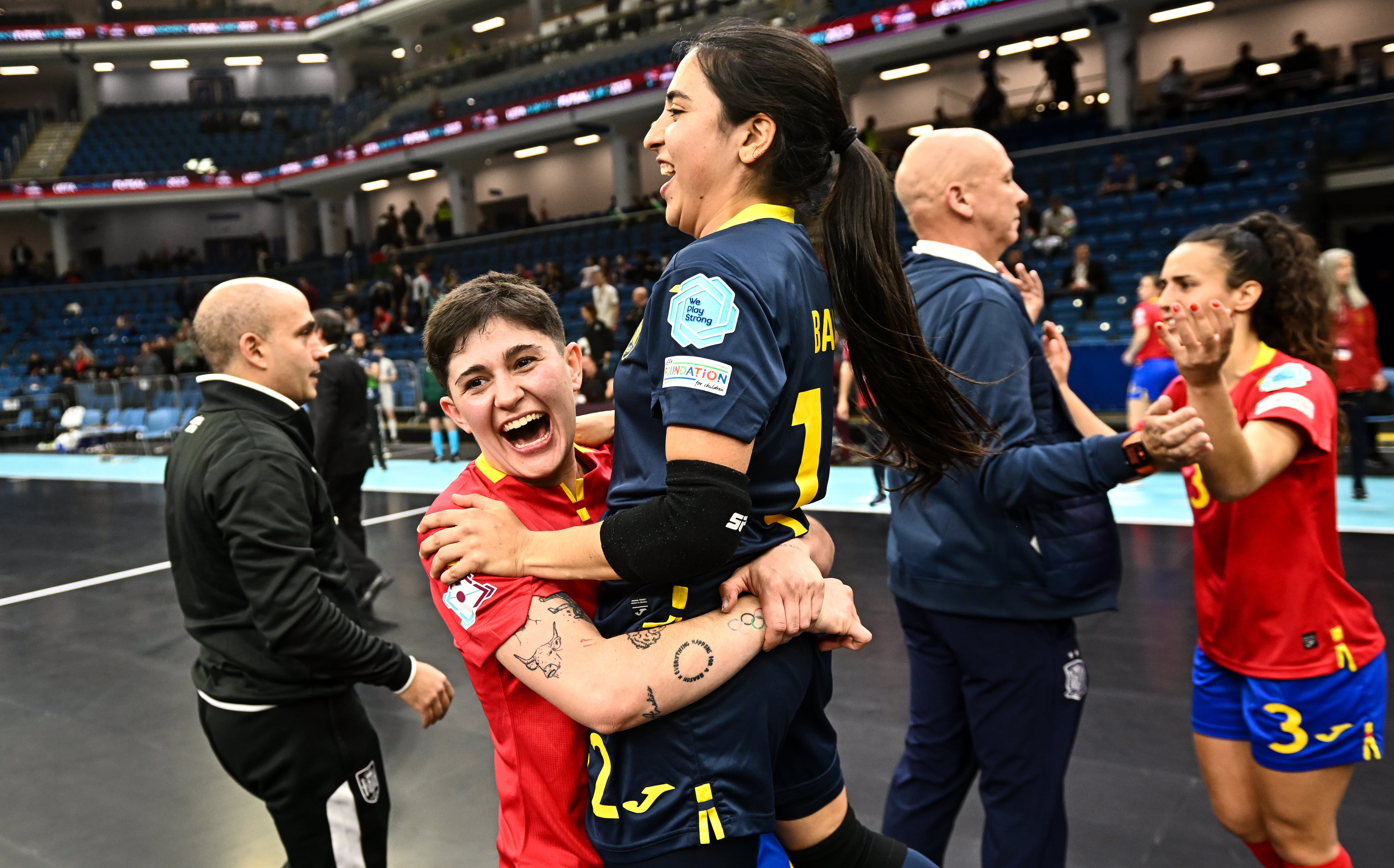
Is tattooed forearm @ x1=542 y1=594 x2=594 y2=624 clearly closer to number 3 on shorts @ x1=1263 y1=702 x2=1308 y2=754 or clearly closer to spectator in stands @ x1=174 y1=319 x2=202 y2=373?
number 3 on shorts @ x1=1263 y1=702 x2=1308 y2=754

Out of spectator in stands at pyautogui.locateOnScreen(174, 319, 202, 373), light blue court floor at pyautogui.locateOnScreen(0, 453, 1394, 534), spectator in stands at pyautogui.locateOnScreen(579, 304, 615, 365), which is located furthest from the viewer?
spectator in stands at pyautogui.locateOnScreen(174, 319, 202, 373)

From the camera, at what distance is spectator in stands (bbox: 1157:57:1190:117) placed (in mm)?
15828

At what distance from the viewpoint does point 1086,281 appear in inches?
450

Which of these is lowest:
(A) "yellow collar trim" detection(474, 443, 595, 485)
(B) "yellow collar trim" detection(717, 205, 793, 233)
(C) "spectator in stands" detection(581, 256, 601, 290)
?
(A) "yellow collar trim" detection(474, 443, 595, 485)

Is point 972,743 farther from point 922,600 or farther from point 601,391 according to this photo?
point 601,391

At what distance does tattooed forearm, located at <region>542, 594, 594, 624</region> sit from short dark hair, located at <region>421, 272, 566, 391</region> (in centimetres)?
37

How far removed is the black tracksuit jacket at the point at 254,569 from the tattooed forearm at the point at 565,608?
115 cm

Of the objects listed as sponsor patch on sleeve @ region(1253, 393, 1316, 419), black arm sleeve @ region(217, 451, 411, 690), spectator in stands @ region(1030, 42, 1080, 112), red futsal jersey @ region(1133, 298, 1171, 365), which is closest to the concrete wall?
spectator in stands @ region(1030, 42, 1080, 112)

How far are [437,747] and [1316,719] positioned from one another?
3.23 meters

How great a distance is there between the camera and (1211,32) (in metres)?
20.9

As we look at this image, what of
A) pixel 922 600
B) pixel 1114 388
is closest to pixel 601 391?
pixel 1114 388

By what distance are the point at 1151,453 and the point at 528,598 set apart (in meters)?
1.17

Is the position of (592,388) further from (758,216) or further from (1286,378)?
(758,216)

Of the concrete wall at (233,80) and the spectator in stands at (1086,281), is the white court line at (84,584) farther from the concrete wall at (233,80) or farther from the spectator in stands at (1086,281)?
the concrete wall at (233,80)
